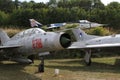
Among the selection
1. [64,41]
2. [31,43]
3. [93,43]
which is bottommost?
[93,43]

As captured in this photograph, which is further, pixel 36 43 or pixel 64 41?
pixel 36 43

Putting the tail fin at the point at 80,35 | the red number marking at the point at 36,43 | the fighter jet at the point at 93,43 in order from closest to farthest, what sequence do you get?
the red number marking at the point at 36,43, the fighter jet at the point at 93,43, the tail fin at the point at 80,35

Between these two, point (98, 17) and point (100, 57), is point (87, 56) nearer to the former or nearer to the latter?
point (100, 57)

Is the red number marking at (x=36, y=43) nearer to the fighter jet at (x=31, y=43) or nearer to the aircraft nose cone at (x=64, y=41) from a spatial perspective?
the fighter jet at (x=31, y=43)

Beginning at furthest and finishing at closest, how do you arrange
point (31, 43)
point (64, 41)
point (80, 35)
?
point (80, 35), point (31, 43), point (64, 41)

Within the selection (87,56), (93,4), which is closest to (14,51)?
(87,56)

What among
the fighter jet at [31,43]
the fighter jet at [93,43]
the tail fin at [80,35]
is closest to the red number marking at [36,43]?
the fighter jet at [31,43]

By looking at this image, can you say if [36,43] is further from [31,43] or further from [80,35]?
[80,35]

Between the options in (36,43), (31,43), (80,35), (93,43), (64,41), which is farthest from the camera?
(80,35)

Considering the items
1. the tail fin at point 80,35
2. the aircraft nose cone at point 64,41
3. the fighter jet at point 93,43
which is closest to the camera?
the aircraft nose cone at point 64,41

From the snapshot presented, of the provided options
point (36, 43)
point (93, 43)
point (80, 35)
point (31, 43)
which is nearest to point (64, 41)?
point (36, 43)

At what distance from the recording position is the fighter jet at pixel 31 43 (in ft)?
40.7

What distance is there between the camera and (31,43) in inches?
566

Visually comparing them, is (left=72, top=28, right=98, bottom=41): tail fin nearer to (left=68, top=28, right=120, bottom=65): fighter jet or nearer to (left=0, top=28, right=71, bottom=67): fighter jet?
(left=68, top=28, right=120, bottom=65): fighter jet
